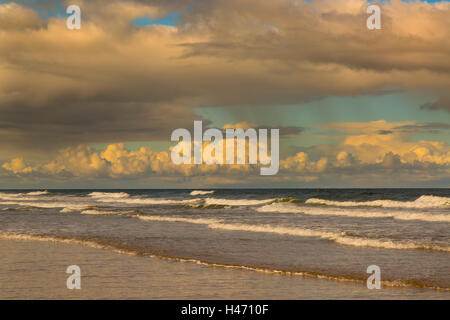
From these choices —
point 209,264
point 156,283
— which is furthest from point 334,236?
point 156,283

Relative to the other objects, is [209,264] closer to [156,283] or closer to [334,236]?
[156,283]

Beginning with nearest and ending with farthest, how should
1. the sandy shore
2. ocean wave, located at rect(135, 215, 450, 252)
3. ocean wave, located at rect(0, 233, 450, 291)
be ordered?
1. the sandy shore
2. ocean wave, located at rect(0, 233, 450, 291)
3. ocean wave, located at rect(135, 215, 450, 252)

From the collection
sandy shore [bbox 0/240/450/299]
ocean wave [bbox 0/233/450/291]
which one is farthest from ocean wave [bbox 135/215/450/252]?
sandy shore [bbox 0/240/450/299]

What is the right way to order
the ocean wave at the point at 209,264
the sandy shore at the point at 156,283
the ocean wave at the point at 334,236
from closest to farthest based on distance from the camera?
the sandy shore at the point at 156,283 → the ocean wave at the point at 209,264 → the ocean wave at the point at 334,236

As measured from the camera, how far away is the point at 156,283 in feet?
45.5

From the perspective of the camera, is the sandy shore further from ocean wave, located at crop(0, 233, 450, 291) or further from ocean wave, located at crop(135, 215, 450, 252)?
ocean wave, located at crop(135, 215, 450, 252)

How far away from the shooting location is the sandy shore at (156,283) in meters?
12.4

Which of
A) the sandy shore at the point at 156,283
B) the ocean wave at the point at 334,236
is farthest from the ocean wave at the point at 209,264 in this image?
the ocean wave at the point at 334,236

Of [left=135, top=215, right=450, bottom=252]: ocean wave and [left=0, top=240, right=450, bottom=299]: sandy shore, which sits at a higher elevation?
[left=0, top=240, right=450, bottom=299]: sandy shore

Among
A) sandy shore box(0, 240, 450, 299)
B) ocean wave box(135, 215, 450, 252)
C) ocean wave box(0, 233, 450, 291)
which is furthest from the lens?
ocean wave box(135, 215, 450, 252)

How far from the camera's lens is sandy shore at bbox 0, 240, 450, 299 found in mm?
A: 12375

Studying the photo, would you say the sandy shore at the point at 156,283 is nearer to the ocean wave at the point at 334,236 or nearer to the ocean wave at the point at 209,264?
the ocean wave at the point at 209,264
